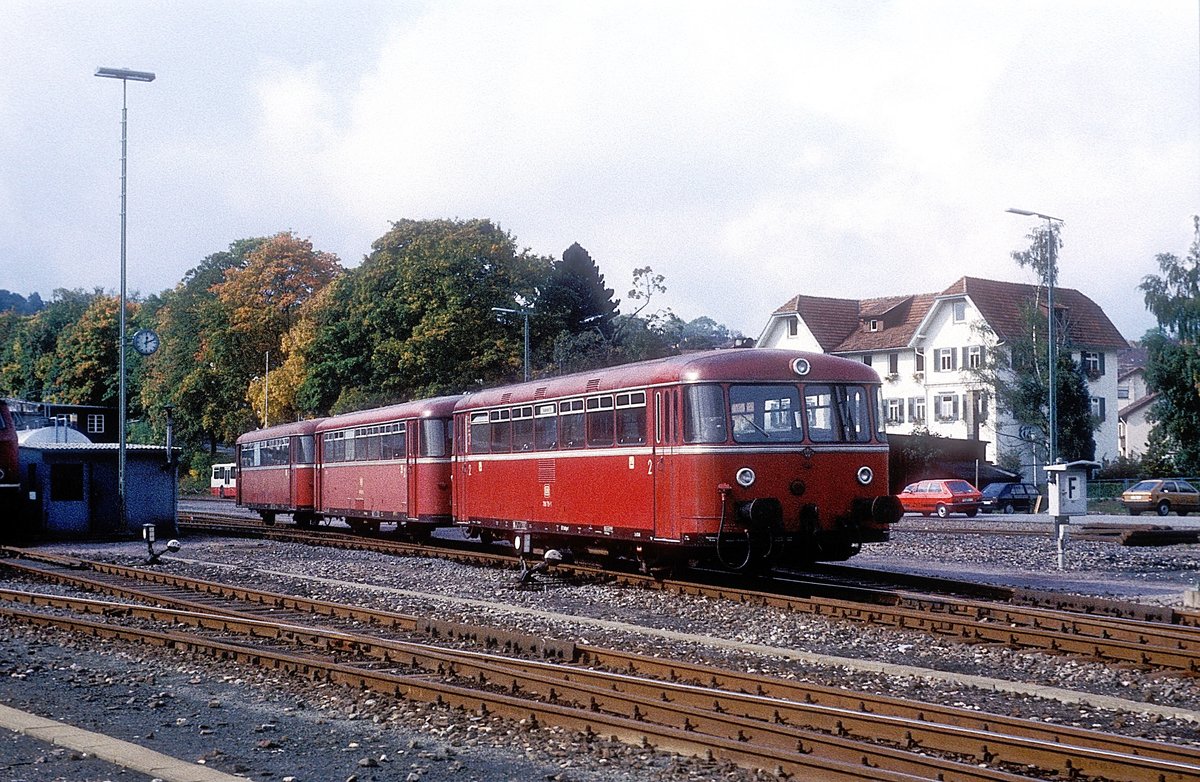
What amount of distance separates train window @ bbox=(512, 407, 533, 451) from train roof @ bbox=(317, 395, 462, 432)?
3.88m

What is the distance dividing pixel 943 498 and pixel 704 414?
29.0 metres

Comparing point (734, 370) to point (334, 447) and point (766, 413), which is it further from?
point (334, 447)

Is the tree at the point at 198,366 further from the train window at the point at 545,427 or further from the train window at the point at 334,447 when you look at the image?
the train window at the point at 545,427

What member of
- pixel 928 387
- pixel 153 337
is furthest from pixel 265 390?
pixel 928 387

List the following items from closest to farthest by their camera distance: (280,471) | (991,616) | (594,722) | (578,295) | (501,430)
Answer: (594,722)
(991,616)
(501,430)
(280,471)
(578,295)

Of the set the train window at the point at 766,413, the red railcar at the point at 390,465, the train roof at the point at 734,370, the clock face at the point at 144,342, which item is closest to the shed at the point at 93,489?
the clock face at the point at 144,342

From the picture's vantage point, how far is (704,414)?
1597cm

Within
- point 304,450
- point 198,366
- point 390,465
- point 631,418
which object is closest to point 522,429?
point 631,418

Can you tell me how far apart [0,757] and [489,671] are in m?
3.63

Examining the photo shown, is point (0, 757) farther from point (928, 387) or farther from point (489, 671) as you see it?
point (928, 387)

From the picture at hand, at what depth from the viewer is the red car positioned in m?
42.7

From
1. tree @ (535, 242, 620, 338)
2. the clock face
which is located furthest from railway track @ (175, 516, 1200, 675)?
tree @ (535, 242, 620, 338)

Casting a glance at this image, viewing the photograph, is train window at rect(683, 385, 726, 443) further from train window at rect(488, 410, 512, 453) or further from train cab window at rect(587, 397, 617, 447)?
train window at rect(488, 410, 512, 453)

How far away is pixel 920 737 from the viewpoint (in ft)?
26.5
